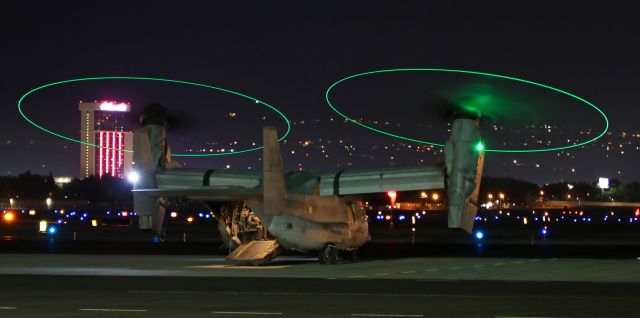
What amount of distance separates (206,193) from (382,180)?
6.48 m

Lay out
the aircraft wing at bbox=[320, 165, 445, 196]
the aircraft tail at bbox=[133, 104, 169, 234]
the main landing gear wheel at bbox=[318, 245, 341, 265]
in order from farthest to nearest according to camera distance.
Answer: the main landing gear wheel at bbox=[318, 245, 341, 265] < the aircraft tail at bbox=[133, 104, 169, 234] < the aircraft wing at bbox=[320, 165, 445, 196]

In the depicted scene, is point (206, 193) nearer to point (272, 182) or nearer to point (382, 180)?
point (272, 182)

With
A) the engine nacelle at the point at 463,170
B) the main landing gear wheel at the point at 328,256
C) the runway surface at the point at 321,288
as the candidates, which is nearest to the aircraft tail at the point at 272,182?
the runway surface at the point at 321,288

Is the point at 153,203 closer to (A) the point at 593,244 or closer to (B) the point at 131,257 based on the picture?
(B) the point at 131,257

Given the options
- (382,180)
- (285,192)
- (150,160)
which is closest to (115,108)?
(150,160)

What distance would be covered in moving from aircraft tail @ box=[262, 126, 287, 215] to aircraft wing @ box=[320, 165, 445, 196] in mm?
3874

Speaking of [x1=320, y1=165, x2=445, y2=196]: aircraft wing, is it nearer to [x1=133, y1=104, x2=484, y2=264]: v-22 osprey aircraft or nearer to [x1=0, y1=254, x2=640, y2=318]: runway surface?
[x1=133, y1=104, x2=484, y2=264]: v-22 osprey aircraft

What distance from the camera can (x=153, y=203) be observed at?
33.9 metres

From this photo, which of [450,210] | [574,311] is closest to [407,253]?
[450,210]

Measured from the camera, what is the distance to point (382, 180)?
112ft

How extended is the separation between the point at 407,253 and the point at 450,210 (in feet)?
46.5

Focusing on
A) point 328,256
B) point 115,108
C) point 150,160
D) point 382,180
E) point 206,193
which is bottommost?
point 328,256

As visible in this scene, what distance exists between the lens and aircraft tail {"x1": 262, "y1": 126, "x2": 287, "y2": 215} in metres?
31.3

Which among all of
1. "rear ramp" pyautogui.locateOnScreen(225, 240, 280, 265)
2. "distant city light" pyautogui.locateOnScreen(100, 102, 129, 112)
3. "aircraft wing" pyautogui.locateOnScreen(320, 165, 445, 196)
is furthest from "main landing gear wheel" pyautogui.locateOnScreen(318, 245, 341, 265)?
"distant city light" pyautogui.locateOnScreen(100, 102, 129, 112)
